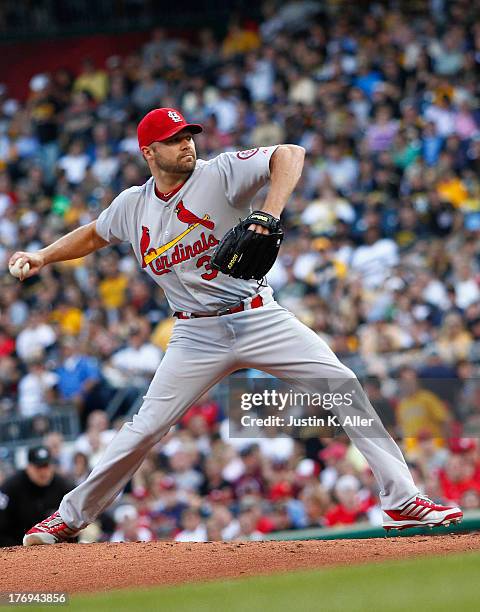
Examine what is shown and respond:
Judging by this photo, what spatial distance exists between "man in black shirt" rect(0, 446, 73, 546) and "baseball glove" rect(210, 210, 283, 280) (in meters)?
2.68

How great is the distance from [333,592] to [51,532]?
1993mm

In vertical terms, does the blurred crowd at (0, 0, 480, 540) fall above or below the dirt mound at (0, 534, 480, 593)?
above

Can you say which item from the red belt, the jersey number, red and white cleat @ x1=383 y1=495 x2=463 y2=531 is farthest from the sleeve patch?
red and white cleat @ x1=383 y1=495 x2=463 y2=531

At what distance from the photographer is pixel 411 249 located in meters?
11.6

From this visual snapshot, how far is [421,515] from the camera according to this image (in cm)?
552

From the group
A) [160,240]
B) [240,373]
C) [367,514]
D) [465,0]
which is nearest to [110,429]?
[240,373]

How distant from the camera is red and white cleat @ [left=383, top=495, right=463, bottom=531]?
5504 millimetres

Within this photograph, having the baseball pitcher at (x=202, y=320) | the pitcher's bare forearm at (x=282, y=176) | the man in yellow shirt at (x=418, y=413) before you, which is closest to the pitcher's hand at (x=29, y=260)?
the baseball pitcher at (x=202, y=320)

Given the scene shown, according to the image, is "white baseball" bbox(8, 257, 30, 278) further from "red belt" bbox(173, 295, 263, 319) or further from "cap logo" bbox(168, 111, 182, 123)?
"cap logo" bbox(168, 111, 182, 123)

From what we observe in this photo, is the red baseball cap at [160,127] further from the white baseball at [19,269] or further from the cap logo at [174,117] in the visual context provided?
the white baseball at [19,269]

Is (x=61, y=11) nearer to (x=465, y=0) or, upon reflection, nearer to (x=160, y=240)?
(x=465, y=0)

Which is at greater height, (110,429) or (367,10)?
(367,10)

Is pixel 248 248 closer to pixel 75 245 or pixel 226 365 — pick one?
pixel 226 365

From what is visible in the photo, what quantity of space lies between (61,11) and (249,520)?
11.0 meters
